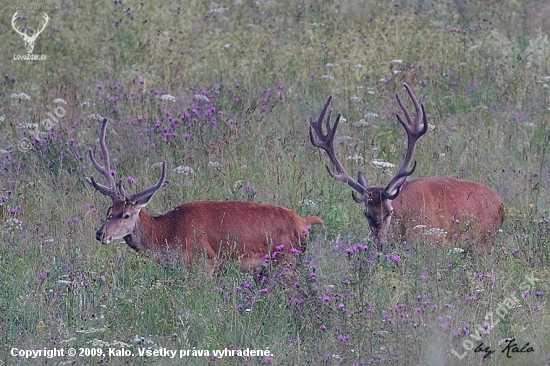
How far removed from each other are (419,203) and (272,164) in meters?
1.66

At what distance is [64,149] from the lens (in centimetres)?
1142

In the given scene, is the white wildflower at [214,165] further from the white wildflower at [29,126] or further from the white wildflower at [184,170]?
the white wildflower at [29,126]

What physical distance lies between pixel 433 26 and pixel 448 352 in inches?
360

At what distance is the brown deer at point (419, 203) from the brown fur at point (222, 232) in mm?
595

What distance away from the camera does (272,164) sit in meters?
11.1

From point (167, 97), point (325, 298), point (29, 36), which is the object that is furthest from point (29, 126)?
point (325, 298)

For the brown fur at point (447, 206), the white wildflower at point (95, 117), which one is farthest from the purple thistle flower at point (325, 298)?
the white wildflower at point (95, 117)

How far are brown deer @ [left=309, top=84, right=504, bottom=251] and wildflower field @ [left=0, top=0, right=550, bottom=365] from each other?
22cm

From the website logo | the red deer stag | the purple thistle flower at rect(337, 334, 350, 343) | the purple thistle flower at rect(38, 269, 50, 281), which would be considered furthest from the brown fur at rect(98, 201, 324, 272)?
the website logo

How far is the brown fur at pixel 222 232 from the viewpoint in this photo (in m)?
8.98

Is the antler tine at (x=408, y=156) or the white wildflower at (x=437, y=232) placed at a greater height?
the antler tine at (x=408, y=156)

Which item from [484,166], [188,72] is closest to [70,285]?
[484,166]

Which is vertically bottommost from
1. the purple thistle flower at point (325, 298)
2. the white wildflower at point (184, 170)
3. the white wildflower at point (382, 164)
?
the white wildflower at point (184, 170)

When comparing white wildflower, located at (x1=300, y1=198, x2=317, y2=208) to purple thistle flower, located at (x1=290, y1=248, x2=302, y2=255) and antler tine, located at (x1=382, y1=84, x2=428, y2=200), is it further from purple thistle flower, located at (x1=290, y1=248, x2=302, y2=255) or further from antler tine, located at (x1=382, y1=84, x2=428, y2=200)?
purple thistle flower, located at (x1=290, y1=248, x2=302, y2=255)
